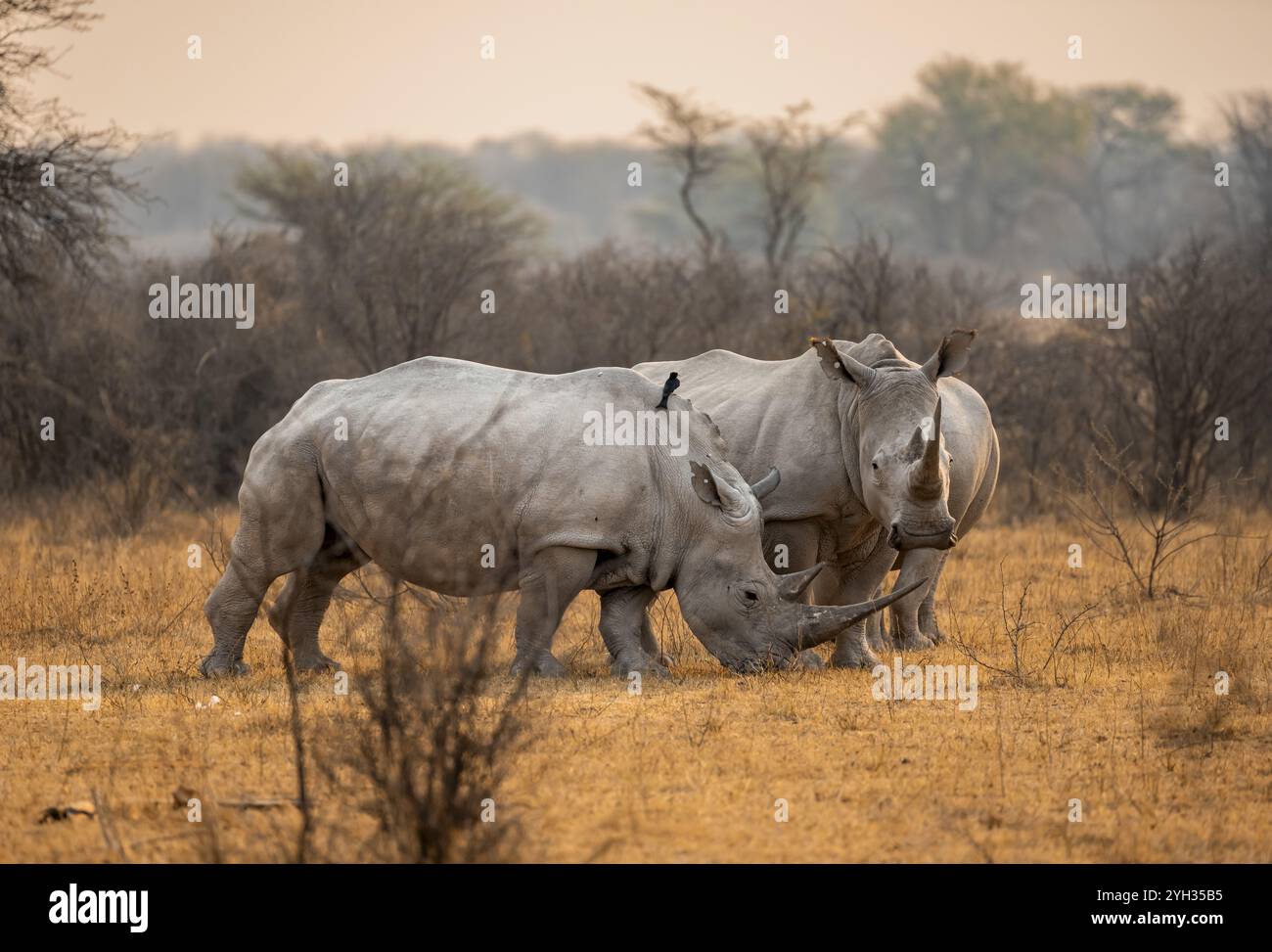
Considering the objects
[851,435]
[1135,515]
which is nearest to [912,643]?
[851,435]

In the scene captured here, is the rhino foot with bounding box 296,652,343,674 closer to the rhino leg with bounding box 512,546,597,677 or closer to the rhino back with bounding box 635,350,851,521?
the rhino leg with bounding box 512,546,597,677

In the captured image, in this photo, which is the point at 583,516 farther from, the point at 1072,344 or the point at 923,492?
the point at 1072,344

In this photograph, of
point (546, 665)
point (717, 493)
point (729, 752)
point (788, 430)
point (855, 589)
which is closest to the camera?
point (729, 752)

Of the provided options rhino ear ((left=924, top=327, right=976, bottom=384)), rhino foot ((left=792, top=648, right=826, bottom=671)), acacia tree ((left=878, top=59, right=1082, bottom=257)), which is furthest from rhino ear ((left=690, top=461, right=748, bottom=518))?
acacia tree ((left=878, top=59, right=1082, bottom=257))

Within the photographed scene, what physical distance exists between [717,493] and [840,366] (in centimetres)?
97

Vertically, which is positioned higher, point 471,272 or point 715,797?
point 471,272

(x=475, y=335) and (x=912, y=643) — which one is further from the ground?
(x=475, y=335)

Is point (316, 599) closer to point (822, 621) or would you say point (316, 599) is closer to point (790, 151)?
point (822, 621)

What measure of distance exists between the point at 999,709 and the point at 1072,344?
1285 centimetres

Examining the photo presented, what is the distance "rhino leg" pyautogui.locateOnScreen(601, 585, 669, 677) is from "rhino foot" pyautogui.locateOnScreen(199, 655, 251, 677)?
1.94 meters

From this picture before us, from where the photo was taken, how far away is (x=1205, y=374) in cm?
1709

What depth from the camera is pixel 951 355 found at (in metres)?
9.25

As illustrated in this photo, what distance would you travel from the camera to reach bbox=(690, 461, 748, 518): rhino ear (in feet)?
28.8

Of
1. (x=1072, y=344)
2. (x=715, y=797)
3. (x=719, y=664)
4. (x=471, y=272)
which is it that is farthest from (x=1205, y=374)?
(x=715, y=797)
